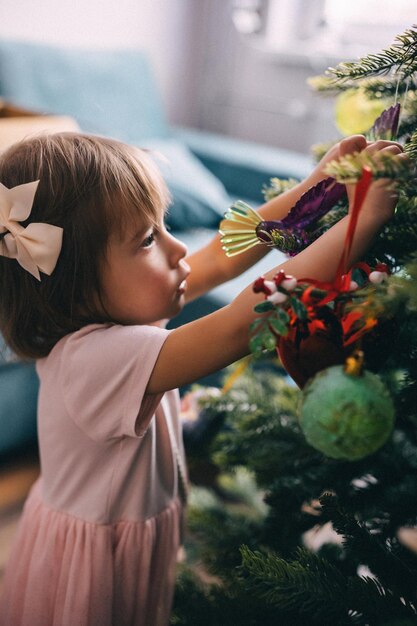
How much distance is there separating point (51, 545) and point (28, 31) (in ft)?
7.05

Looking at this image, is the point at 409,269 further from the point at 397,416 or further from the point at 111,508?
the point at 111,508

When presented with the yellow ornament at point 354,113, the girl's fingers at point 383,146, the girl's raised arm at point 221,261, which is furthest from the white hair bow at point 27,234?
the yellow ornament at point 354,113

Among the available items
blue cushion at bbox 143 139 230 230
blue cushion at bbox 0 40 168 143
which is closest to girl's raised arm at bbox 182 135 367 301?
blue cushion at bbox 143 139 230 230

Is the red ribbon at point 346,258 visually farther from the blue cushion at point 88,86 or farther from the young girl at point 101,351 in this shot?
the blue cushion at point 88,86

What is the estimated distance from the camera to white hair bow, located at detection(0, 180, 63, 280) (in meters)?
0.62

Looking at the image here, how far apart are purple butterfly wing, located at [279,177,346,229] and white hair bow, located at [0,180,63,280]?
26cm

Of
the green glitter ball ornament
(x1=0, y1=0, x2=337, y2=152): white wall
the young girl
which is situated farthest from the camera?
(x1=0, y1=0, x2=337, y2=152): white wall

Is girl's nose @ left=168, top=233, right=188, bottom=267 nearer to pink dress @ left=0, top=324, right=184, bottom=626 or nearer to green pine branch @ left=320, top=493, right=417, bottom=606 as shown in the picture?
pink dress @ left=0, top=324, right=184, bottom=626

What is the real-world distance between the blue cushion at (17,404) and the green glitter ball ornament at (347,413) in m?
1.03

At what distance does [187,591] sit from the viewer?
0.79m

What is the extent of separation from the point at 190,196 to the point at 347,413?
60.4 inches

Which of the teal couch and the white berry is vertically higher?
the white berry

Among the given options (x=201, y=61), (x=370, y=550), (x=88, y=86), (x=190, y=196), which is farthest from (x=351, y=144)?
(x=201, y=61)

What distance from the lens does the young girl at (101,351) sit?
2.02 feet
